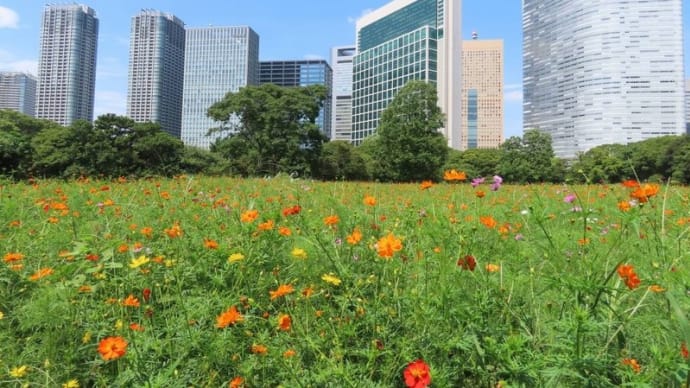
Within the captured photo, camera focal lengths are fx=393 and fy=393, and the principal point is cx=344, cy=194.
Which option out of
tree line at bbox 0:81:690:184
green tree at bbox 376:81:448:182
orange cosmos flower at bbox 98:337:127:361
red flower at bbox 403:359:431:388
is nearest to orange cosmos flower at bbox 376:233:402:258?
red flower at bbox 403:359:431:388

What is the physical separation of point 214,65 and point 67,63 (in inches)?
Answer: 1101

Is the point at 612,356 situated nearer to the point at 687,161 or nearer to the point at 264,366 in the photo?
the point at 264,366

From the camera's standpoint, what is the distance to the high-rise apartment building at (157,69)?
64.2 metres

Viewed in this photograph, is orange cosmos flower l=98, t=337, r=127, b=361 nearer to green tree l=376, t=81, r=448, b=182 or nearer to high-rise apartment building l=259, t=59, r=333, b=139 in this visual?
green tree l=376, t=81, r=448, b=182

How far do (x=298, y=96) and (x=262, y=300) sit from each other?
1002 inches

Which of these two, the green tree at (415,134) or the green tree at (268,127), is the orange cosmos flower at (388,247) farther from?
the green tree at (415,134)

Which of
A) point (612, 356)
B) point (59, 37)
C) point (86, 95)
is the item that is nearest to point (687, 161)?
point (612, 356)

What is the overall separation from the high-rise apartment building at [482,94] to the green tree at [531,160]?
256 feet

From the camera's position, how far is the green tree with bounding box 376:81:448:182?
26281mm

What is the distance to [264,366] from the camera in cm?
108

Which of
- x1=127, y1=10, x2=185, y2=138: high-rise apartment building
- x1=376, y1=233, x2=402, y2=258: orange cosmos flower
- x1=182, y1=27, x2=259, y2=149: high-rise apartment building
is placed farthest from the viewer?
x1=182, y1=27, x2=259, y2=149: high-rise apartment building

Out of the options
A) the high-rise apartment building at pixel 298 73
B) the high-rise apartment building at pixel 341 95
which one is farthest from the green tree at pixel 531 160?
the high-rise apartment building at pixel 298 73

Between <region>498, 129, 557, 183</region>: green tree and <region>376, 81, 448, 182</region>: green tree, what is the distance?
24.9 ft

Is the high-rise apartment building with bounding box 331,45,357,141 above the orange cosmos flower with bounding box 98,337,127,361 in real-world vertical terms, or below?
above
